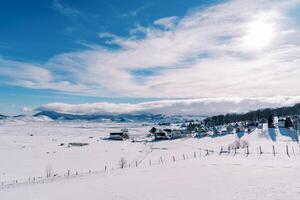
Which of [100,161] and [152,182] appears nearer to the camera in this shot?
[152,182]

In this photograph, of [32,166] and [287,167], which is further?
[32,166]

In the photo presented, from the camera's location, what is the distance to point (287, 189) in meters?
20.5

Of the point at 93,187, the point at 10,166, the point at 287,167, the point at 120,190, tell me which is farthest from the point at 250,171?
the point at 10,166

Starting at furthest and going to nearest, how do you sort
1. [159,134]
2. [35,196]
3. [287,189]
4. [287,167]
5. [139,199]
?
1. [159,134]
2. [287,167]
3. [35,196]
4. [139,199]
5. [287,189]

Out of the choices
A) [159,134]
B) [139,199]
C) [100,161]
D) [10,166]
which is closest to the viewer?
[139,199]

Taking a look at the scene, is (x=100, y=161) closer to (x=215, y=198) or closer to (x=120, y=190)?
(x=120, y=190)

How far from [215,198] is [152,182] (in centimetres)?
987

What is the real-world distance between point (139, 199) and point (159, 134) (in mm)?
107037

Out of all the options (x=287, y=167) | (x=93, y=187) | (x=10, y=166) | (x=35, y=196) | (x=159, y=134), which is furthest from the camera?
(x=159, y=134)

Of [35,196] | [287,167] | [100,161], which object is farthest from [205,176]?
[100,161]

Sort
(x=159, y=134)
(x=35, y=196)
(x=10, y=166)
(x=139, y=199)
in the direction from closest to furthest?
(x=139, y=199), (x=35, y=196), (x=10, y=166), (x=159, y=134)

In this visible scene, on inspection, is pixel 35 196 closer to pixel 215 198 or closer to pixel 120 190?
pixel 120 190

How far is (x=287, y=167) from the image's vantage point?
102ft

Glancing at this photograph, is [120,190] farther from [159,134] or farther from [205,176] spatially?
[159,134]
